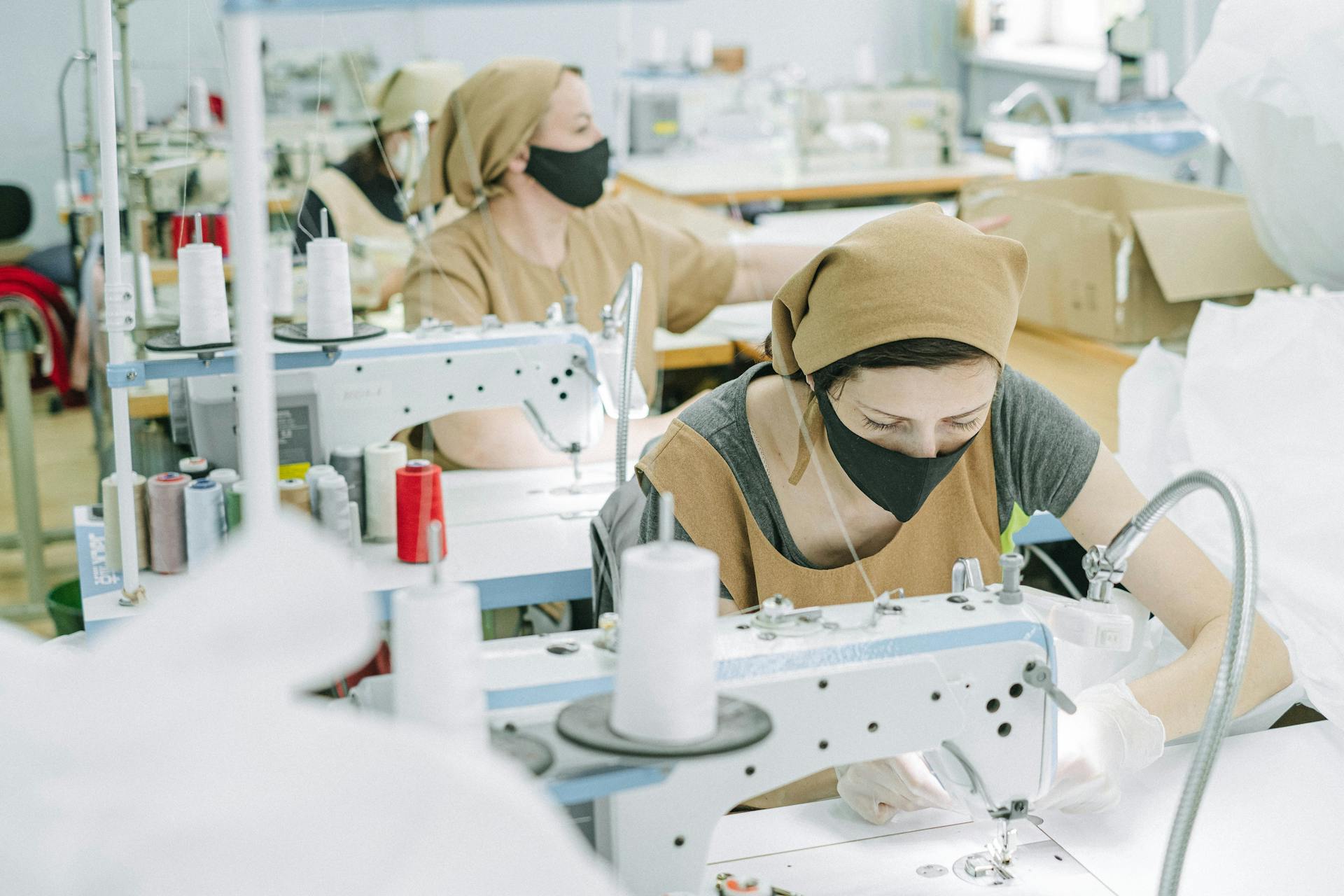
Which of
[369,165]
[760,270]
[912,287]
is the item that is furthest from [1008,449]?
[369,165]

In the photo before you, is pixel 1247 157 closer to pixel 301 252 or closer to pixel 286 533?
pixel 301 252

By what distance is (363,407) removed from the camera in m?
2.12

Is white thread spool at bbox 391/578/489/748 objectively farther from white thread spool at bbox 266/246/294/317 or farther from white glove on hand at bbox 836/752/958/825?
white thread spool at bbox 266/246/294/317

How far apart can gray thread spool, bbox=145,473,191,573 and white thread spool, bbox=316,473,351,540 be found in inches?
7.2

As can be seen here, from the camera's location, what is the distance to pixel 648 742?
945 mm

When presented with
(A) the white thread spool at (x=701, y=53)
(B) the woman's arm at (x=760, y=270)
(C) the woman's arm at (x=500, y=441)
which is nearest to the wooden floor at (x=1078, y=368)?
(B) the woman's arm at (x=760, y=270)

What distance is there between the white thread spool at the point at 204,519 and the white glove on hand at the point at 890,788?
101 cm

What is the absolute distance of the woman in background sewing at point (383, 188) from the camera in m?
3.66

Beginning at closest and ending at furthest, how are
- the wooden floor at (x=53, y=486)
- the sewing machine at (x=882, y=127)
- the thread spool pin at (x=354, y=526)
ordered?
the thread spool pin at (x=354, y=526), the wooden floor at (x=53, y=486), the sewing machine at (x=882, y=127)

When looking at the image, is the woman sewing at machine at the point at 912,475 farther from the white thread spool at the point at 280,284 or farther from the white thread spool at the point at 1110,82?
the white thread spool at the point at 1110,82

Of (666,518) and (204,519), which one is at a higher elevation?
(666,518)

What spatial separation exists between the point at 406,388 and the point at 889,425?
0.91 m

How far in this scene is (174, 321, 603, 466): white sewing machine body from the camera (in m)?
2.09

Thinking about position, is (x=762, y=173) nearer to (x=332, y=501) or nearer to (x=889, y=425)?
(x=332, y=501)
